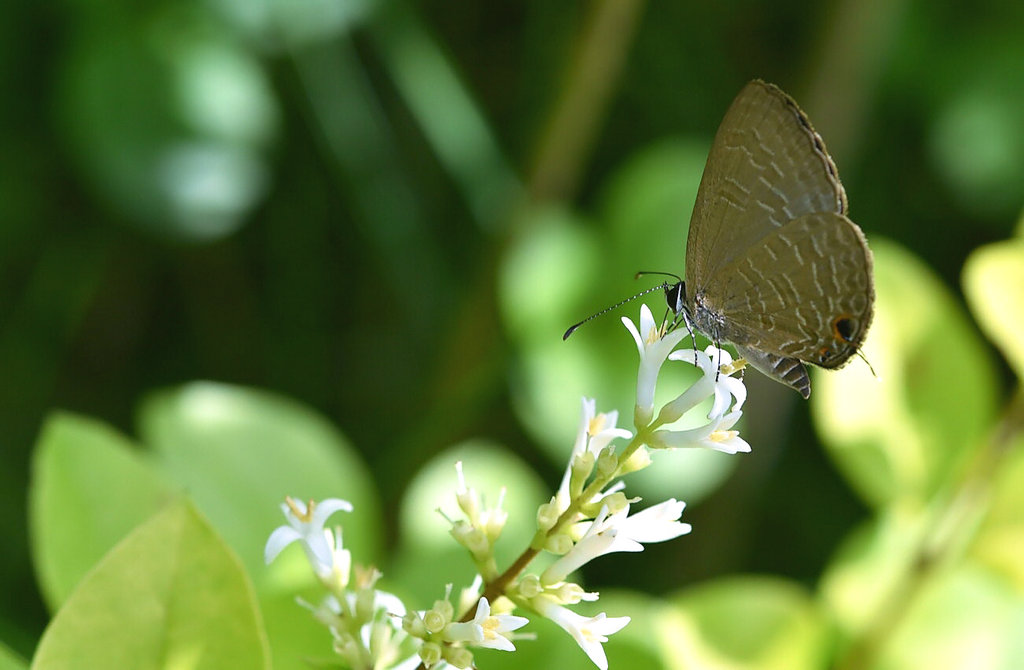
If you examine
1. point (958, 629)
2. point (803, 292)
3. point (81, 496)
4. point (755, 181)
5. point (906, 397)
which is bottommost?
point (958, 629)

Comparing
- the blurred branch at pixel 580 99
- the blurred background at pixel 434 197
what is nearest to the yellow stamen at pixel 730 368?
the blurred background at pixel 434 197

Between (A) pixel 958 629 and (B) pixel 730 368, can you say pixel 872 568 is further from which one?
(B) pixel 730 368

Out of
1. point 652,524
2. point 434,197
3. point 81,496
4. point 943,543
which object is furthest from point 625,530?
point 434,197

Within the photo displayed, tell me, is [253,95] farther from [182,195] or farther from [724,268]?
[724,268]

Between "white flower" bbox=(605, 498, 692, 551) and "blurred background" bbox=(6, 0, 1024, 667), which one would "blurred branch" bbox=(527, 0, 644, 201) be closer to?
"blurred background" bbox=(6, 0, 1024, 667)

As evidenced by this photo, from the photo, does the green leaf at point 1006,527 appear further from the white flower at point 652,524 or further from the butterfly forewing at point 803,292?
the white flower at point 652,524

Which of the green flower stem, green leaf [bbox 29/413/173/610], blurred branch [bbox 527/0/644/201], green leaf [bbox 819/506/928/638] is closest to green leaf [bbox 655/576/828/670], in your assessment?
green leaf [bbox 819/506/928/638]

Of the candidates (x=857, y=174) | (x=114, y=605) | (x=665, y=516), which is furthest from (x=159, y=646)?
(x=857, y=174)
